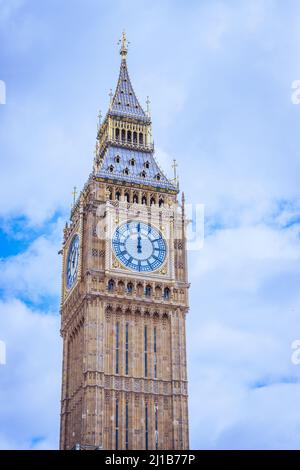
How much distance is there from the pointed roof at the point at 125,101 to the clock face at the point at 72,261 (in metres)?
15.8

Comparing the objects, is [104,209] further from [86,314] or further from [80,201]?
[86,314]

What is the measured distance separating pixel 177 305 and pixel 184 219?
9379 mm

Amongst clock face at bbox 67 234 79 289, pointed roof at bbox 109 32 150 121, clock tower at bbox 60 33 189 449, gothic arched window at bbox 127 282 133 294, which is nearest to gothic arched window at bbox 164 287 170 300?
clock tower at bbox 60 33 189 449

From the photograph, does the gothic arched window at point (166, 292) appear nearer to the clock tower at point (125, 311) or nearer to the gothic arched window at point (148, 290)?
the clock tower at point (125, 311)

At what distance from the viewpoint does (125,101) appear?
99.7 metres

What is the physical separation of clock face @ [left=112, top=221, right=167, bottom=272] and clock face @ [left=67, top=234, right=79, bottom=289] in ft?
14.4

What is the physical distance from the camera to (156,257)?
283 feet

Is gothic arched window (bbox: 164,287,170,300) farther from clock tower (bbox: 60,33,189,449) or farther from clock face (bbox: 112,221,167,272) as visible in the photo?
clock face (bbox: 112,221,167,272)

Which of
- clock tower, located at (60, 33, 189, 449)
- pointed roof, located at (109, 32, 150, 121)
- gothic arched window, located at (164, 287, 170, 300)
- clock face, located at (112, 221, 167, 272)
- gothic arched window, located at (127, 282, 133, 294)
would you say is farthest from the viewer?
pointed roof, located at (109, 32, 150, 121)

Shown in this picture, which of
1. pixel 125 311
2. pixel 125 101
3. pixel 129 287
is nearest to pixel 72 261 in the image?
pixel 129 287

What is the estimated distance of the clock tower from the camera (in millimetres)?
79250

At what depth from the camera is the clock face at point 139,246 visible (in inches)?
3356

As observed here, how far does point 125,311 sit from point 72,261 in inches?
334

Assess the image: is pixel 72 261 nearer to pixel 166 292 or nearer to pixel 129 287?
pixel 129 287
